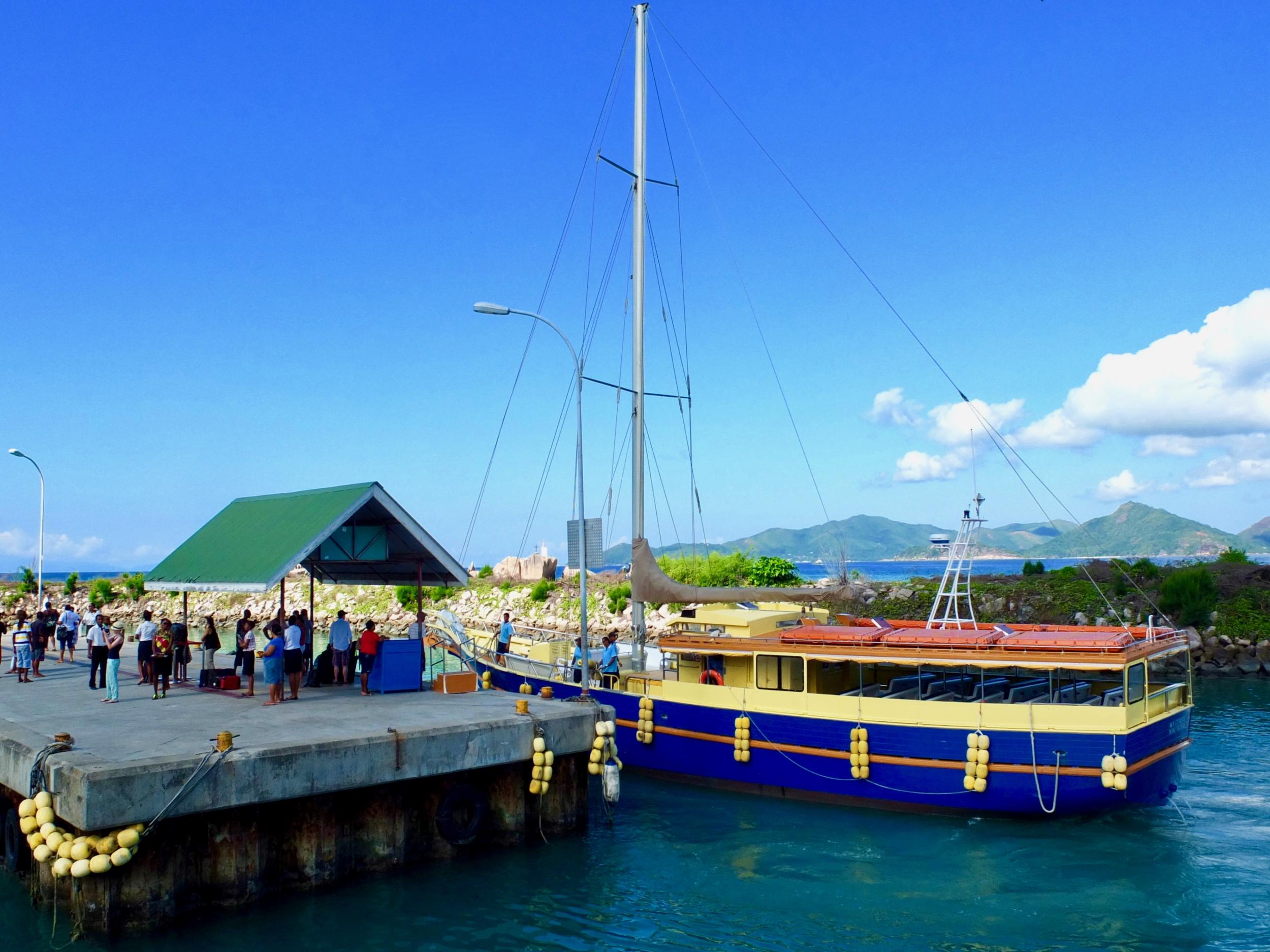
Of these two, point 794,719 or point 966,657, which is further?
point 794,719

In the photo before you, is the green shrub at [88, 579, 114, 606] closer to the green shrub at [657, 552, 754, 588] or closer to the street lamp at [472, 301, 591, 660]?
the green shrub at [657, 552, 754, 588]

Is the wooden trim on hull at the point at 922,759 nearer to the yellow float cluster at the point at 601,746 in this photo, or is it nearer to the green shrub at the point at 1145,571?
the yellow float cluster at the point at 601,746

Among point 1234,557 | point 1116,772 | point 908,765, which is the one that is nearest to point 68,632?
point 908,765

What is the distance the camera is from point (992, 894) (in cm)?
1482

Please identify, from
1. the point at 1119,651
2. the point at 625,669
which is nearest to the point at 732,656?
the point at 625,669

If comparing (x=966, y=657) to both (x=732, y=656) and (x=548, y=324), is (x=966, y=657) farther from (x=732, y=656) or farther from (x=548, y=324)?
(x=548, y=324)

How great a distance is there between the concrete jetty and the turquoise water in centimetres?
50

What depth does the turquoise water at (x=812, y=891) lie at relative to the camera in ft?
42.6

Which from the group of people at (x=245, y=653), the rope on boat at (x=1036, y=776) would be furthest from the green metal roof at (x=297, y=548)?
the rope on boat at (x=1036, y=776)

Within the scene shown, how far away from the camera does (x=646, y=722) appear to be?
22.1 metres

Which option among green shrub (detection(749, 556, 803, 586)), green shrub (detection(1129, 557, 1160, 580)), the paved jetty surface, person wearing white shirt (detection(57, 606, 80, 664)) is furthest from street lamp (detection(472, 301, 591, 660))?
green shrub (detection(1129, 557, 1160, 580))

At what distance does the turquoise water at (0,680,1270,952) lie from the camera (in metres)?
13.0

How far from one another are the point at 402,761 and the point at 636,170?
61.9ft

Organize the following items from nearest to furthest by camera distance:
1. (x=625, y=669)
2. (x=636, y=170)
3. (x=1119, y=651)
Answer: (x=1119, y=651), (x=625, y=669), (x=636, y=170)
